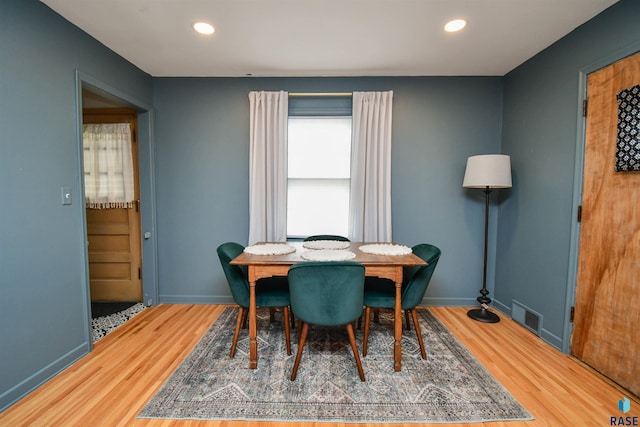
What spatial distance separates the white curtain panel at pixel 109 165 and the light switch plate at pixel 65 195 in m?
1.07

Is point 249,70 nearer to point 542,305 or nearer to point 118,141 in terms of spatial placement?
point 118,141

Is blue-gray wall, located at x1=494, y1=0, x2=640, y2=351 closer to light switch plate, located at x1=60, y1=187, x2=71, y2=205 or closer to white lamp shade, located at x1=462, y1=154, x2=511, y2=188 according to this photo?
white lamp shade, located at x1=462, y1=154, x2=511, y2=188

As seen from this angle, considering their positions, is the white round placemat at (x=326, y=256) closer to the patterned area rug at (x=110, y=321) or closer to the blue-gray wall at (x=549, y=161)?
the blue-gray wall at (x=549, y=161)

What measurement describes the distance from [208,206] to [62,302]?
1.51m

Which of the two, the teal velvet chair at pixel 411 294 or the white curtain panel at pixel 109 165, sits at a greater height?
the white curtain panel at pixel 109 165

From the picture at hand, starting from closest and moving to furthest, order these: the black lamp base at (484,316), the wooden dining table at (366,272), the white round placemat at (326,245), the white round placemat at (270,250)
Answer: the wooden dining table at (366,272) < the white round placemat at (270,250) < the white round placemat at (326,245) < the black lamp base at (484,316)

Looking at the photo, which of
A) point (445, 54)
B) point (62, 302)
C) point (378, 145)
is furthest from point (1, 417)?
point (445, 54)

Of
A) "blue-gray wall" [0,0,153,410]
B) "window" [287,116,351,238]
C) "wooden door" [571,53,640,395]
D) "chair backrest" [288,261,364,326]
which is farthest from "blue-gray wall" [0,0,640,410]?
"chair backrest" [288,261,364,326]

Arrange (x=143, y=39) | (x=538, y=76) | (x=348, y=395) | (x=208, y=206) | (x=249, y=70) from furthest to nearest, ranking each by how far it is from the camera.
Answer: (x=208, y=206) → (x=249, y=70) → (x=538, y=76) → (x=143, y=39) → (x=348, y=395)

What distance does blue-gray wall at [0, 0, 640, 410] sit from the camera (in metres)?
1.72

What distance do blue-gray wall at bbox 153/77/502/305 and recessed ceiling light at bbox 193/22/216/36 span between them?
87cm

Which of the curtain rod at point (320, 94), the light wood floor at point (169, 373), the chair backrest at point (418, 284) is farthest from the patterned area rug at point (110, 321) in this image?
the curtain rod at point (320, 94)

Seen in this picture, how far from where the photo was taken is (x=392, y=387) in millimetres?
1781

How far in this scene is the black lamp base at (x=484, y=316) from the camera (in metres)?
2.74
